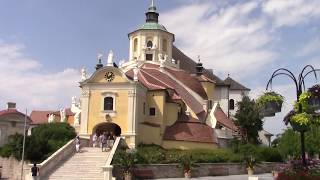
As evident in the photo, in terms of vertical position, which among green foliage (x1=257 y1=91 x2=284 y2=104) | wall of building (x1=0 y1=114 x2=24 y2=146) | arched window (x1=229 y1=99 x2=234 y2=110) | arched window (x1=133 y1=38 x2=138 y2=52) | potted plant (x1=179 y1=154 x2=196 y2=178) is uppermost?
arched window (x1=133 y1=38 x2=138 y2=52)

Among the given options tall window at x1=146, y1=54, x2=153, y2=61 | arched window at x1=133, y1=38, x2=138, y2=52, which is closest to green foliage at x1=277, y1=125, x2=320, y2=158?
tall window at x1=146, y1=54, x2=153, y2=61

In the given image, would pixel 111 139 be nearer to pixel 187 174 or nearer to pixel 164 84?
pixel 187 174

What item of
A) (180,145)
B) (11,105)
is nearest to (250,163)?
(180,145)

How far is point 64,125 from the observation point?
4722 cm

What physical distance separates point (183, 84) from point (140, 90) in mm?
11366

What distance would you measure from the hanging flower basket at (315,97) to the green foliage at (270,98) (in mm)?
915

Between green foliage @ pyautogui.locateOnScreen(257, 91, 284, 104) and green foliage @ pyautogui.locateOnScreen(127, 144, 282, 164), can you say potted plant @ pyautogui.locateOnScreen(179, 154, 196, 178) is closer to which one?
green foliage @ pyautogui.locateOnScreen(127, 144, 282, 164)

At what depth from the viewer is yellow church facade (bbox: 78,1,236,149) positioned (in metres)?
44.5

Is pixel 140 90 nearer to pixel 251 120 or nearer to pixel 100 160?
pixel 100 160

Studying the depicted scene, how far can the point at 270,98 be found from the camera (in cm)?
1470

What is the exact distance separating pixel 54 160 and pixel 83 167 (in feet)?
7.00

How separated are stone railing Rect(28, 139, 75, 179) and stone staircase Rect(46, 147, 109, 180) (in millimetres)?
388

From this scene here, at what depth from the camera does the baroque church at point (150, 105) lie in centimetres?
4459

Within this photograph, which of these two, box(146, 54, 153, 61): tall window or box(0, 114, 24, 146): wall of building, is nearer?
box(146, 54, 153, 61): tall window
